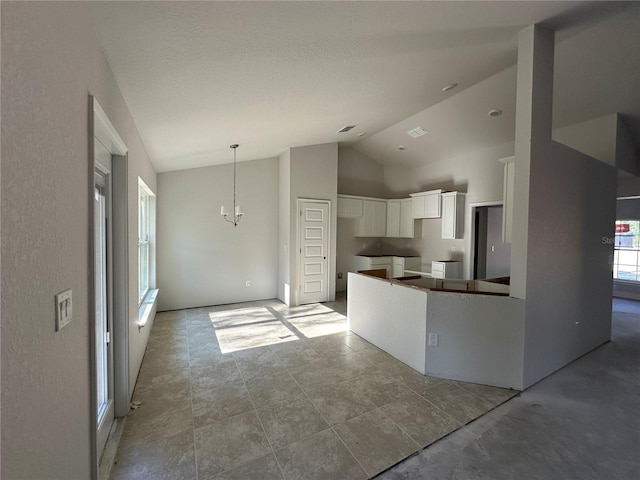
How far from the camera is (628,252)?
21.7 ft

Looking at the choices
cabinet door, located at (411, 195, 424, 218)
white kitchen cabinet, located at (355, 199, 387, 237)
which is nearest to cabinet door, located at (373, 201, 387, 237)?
white kitchen cabinet, located at (355, 199, 387, 237)

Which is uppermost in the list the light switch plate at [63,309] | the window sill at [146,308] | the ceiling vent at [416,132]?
the ceiling vent at [416,132]

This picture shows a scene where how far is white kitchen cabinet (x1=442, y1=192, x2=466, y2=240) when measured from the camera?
563 cm

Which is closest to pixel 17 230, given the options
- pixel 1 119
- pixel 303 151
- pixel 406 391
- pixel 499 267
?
pixel 1 119

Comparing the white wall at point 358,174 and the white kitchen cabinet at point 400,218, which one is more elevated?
the white wall at point 358,174

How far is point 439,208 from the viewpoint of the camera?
5.91m

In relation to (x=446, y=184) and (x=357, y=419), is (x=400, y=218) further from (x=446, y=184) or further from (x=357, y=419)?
(x=357, y=419)

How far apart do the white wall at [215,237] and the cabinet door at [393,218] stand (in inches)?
112

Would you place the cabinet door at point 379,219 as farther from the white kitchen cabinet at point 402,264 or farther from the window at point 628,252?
the window at point 628,252

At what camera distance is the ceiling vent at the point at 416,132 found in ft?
17.2

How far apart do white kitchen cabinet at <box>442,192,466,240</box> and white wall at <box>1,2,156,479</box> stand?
571 centimetres

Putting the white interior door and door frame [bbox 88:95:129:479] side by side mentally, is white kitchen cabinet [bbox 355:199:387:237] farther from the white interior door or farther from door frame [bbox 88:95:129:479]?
door frame [bbox 88:95:129:479]

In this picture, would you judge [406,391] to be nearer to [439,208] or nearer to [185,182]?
[439,208]

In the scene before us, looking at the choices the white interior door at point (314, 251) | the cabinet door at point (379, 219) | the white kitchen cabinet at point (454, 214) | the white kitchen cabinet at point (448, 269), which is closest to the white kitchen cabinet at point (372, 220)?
the cabinet door at point (379, 219)
